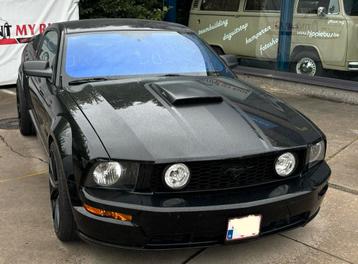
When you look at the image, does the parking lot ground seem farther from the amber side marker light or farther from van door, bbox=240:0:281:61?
van door, bbox=240:0:281:61

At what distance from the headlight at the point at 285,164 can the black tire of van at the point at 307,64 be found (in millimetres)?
Result: 5421

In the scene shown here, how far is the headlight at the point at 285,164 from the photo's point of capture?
288 centimetres

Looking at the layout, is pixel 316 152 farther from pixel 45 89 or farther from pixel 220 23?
pixel 220 23

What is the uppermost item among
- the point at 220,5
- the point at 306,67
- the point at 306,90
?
the point at 220,5

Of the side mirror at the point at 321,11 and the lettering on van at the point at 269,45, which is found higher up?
the side mirror at the point at 321,11

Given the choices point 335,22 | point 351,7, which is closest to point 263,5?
point 335,22

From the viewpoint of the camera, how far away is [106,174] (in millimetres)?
2660

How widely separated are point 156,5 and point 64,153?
7.75m

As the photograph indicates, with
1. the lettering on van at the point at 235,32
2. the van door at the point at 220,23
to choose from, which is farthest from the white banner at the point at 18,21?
the lettering on van at the point at 235,32

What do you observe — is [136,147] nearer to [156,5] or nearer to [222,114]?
[222,114]

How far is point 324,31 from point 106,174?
19.9ft

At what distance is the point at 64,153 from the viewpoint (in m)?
2.89

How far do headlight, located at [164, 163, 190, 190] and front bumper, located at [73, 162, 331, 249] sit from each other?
0.06 metres

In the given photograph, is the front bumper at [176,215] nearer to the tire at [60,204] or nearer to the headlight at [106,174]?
the headlight at [106,174]
